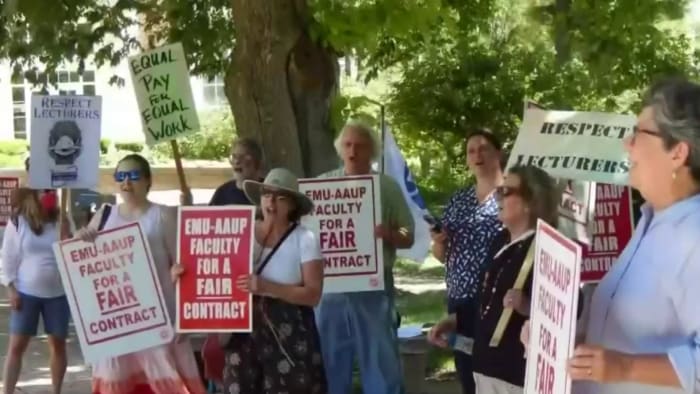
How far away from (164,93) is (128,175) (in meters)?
1.98

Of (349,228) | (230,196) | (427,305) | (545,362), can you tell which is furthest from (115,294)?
(427,305)

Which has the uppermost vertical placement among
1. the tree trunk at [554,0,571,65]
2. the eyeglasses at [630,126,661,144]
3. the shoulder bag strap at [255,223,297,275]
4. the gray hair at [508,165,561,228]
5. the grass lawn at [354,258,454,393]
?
the tree trunk at [554,0,571,65]

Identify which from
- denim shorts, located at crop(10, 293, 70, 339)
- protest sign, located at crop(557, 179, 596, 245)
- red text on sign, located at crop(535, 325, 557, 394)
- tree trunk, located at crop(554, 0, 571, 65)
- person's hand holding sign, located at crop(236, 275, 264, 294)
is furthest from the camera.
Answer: tree trunk, located at crop(554, 0, 571, 65)

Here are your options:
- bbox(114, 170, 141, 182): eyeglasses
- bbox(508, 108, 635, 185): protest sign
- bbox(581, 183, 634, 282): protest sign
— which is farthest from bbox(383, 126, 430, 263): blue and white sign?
bbox(508, 108, 635, 185): protest sign

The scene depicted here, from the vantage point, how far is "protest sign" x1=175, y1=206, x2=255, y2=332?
5.91 m

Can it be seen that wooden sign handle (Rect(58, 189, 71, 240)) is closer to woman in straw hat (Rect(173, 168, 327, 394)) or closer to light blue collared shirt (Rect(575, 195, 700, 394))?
woman in straw hat (Rect(173, 168, 327, 394))

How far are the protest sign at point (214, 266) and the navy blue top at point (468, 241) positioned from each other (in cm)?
113

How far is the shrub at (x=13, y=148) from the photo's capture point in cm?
3428

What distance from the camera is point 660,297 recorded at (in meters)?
3.08

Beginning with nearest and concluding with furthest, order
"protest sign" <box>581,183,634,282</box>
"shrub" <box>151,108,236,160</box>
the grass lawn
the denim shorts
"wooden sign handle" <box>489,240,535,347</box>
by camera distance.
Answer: "wooden sign handle" <box>489,240,535,347</box>, "protest sign" <box>581,183,634,282</box>, the denim shorts, the grass lawn, "shrub" <box>151,108,236,160</box>

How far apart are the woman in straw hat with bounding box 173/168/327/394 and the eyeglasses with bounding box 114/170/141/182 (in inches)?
33.8

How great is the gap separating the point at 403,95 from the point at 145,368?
11390 millimetres

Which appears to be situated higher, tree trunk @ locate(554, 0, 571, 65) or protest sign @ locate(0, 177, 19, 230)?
tree trunk @ locate(554, 0, 571, 65)

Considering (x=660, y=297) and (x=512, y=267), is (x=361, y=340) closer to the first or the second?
(x=512, y=267)
